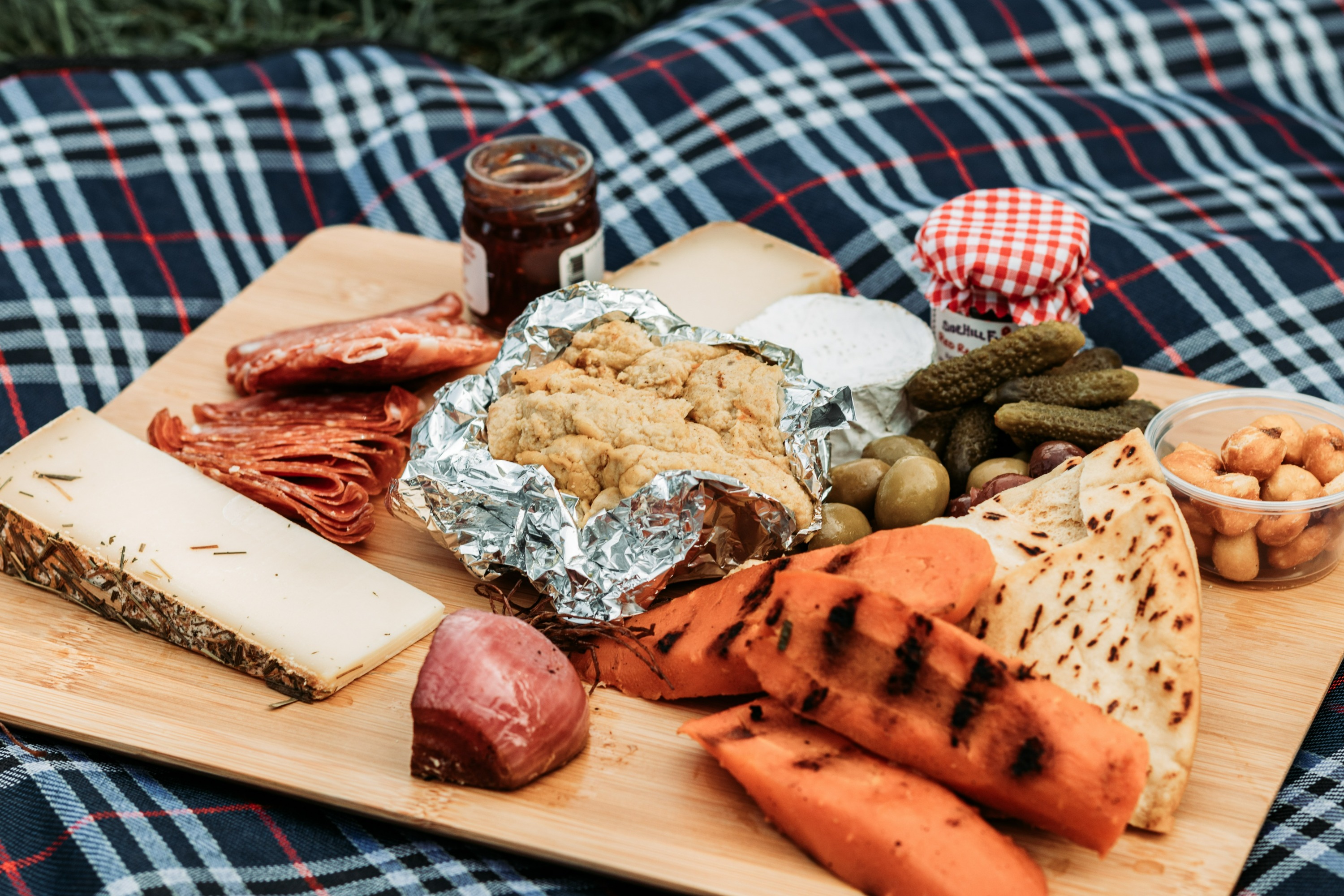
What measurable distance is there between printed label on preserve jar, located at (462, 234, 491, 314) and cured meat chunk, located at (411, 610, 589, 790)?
1287 millimetres

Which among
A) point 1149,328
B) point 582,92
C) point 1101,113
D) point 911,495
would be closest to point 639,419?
point 911,495

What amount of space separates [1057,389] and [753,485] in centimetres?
80

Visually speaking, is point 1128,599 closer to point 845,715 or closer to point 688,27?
point 845,715

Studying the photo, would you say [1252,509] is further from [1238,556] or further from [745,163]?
[745,163]

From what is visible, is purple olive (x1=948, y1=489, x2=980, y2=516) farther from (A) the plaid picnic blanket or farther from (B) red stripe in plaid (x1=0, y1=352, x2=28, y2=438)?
(B) red stripe in plaid (x1=0, y1=352, x2=28, y2=438)

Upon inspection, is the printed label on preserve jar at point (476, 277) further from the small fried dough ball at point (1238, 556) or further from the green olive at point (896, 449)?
the small fried dough ball at point (1238, 556)

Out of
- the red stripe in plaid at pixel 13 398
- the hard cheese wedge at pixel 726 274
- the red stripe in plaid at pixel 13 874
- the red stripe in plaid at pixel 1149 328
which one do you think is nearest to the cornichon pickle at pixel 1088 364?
the red stripe in plaid at pixel 1149 328

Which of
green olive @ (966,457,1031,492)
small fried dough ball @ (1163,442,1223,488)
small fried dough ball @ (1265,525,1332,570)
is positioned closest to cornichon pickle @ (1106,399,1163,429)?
small fried dough ball @ (1163,442,1223,488)

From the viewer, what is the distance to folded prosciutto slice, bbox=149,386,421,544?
2.61 metres

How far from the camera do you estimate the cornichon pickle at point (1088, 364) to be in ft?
9.15

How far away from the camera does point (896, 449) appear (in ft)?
8.89

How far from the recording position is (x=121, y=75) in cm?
409

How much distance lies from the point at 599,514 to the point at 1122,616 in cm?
93

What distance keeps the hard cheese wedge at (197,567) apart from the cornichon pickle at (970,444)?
1.16 meters
